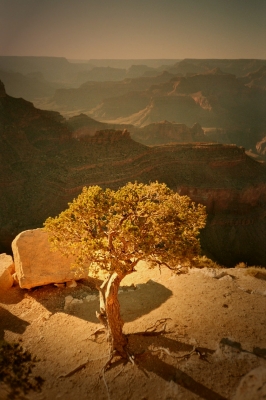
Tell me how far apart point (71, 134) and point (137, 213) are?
37011 mm

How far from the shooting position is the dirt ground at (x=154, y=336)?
23.8 feet

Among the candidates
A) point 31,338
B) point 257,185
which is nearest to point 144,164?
point 257,185

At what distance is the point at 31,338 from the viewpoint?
33.0ft

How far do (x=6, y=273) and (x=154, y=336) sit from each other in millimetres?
8104

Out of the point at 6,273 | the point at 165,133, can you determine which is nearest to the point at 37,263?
the point at 6,273

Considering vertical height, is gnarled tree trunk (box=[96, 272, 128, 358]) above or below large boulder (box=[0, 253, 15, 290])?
above

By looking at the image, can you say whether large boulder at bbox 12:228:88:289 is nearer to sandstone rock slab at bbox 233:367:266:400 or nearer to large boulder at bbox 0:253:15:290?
large boulder at bbox 0:253:15:290

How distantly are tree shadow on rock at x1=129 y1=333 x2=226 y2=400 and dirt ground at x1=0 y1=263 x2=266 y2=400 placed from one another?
0.08 feet

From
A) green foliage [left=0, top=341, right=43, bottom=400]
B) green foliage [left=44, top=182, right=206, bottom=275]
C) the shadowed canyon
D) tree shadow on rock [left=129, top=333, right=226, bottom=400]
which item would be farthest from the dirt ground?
the shadowed canyon

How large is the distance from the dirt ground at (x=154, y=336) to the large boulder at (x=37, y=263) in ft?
2.37

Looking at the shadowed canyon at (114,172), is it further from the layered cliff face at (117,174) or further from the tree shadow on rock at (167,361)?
the tree shadow on rock at (167,361)

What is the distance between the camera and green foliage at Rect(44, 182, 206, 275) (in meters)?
7.60

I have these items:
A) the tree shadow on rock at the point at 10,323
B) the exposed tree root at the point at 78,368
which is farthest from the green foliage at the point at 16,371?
the tree shadow on rock at the point at 10,323

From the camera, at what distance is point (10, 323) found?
11078mm
